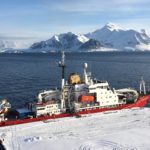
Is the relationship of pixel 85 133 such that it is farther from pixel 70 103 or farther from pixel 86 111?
pixel 70 103

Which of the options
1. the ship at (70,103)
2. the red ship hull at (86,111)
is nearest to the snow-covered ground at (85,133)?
the red ship hull at (86,111)

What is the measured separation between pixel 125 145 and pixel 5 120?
17.4 metres

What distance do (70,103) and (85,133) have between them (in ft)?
36.1

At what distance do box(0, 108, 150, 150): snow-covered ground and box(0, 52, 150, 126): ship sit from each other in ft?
6.30

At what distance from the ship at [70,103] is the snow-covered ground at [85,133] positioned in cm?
192

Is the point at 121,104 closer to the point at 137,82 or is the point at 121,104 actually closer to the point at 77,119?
the point at 77,119

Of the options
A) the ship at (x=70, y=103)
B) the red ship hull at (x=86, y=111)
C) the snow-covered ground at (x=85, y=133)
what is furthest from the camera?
the ship at (x=70, y=103)

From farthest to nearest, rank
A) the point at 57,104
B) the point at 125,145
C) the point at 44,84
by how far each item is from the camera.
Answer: the point at 44,84
the point at 57,104
the point at 125,145

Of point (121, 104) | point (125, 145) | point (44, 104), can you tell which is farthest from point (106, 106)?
point (125, 145)

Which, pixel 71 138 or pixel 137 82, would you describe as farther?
pixel 137 82

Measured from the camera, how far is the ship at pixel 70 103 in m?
47.1

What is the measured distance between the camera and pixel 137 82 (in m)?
82.6

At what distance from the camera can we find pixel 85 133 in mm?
39312

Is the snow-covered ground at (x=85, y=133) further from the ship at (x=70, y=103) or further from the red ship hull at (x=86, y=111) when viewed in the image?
the ship at (x=70, y=103)
